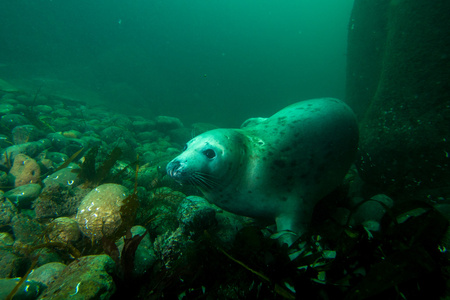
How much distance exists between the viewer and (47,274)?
5.74 feet

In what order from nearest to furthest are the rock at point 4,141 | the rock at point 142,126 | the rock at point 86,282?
the rock at point 86,282
the rock at point 4,141
the rock at point 142,126

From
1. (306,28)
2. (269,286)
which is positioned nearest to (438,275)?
(269,286)

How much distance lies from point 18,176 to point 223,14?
76726mm

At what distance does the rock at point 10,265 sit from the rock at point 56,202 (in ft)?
2.62

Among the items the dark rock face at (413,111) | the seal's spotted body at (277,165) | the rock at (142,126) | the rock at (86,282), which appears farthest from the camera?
the rock at (142,126)

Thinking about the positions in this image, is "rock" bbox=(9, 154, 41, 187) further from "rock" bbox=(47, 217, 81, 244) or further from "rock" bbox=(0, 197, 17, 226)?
"rock" bbox=(47, 217, 81, 244)

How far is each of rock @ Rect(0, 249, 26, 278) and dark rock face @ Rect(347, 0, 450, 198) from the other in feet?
17.0

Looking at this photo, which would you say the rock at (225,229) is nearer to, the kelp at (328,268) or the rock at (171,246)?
the rock at (171,246)

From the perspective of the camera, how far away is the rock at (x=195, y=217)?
228cm

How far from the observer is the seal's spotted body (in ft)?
7.89

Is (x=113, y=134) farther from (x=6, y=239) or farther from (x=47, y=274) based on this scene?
(x=47, y=274)

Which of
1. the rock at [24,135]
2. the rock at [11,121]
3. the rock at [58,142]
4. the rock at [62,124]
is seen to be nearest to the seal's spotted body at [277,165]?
the rock at [58,142]

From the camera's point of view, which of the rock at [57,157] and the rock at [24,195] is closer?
the rock at [24,195]

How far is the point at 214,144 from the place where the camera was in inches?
97.0
